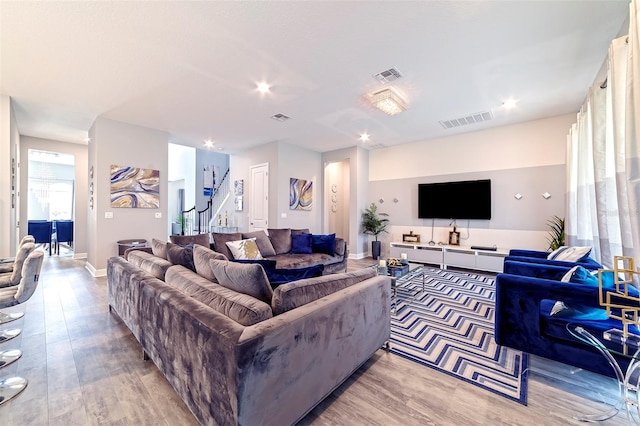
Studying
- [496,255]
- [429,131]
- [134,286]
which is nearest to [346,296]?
[134,286]

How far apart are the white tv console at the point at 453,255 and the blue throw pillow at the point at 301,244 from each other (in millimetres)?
2571

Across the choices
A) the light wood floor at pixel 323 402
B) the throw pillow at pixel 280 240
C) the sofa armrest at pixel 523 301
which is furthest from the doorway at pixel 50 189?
the sofa armrest at pixel 523 301

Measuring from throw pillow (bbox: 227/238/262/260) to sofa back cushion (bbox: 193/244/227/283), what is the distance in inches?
63.5

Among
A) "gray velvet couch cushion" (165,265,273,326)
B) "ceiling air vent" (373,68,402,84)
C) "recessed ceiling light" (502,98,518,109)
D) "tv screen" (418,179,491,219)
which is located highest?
"ceiling air vent" (373,68,402,84)

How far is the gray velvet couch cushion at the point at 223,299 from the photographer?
4.40 feet

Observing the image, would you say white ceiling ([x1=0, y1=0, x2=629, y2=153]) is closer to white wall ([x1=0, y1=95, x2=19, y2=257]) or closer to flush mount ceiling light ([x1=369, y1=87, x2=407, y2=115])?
flush mount ceiling light ([x1=369, y1=87, x2=407, y2=115])

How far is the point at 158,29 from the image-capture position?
2428 mm

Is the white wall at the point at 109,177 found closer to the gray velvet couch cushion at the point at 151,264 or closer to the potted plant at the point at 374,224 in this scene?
the gray velvet couch cushion at the point at 151,264

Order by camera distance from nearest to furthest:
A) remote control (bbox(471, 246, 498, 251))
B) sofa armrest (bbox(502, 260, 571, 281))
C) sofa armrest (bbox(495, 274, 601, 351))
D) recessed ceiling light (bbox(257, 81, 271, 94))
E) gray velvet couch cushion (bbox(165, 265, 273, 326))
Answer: gray velvet couch cushion (bbox(165, 265, 273, 326)) < sofa armrest (bbox(495, 274, 601, 351)) < sofa armrest (bbox(502, 260, 571, 281)) < recessed ceiling light (bbox(257, 81, 271, 94)) < remote control (bbox(471, 246, 498, 251))

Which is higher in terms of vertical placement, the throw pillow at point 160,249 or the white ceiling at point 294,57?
the white ceiling at point 294,57

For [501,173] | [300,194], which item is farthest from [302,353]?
[501,173]

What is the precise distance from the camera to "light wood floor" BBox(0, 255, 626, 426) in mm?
1522

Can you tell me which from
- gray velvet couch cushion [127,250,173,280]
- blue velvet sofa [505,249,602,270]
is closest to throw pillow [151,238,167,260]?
gray velvet couch cushion [127,250,173,280]

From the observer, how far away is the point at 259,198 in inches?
262
